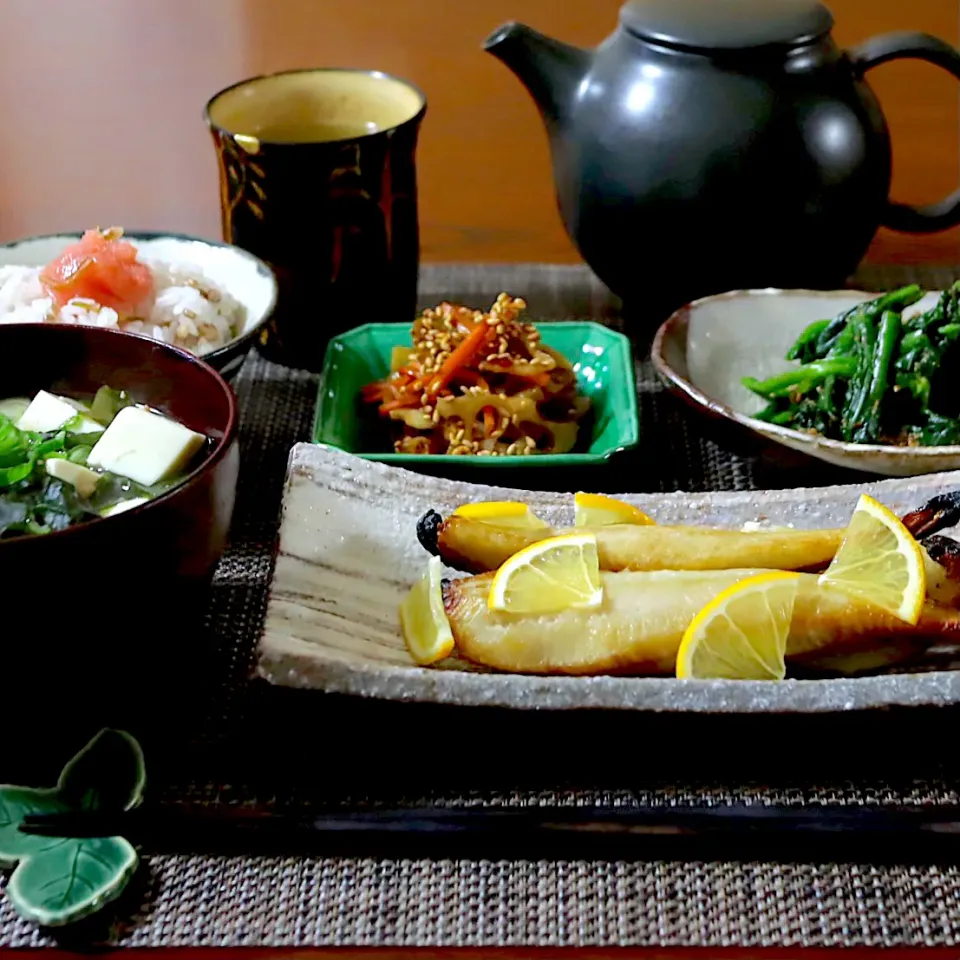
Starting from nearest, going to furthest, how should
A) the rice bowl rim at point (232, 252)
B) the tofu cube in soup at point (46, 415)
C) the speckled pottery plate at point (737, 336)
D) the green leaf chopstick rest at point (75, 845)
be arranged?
the green leaf chopstick rest at point (75, 845) → the tofu cube in soup at point (46, 415) → the rice bowl rim at point (232, 252) → the speckled pottery plate at point (737, 336)

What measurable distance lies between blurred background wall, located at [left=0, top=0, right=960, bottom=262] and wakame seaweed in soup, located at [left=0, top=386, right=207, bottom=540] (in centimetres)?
113

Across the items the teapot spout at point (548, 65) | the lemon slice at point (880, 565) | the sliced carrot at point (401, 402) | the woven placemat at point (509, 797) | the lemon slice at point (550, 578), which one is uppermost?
Result: the teapot spout at point (548, 65)

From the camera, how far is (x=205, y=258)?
166cm

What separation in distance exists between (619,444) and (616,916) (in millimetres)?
621

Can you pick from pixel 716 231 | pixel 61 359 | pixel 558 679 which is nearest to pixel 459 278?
pixel 716 231

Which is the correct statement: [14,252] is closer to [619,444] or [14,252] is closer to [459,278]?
[459,278]

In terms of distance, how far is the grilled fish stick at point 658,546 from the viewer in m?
1.15

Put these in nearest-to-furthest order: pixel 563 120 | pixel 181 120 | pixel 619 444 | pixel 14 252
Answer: pixel 619 444 → pixel 14 252 → pixel 563 120 → pixel 181 120

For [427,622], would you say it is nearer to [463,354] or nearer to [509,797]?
[509,797]

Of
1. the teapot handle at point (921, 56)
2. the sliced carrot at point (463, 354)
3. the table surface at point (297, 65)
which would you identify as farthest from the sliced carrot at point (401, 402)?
the teapot handle at point (921, 56)

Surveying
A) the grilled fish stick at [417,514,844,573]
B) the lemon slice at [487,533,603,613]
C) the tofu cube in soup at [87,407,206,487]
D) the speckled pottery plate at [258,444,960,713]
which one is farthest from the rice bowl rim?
the lemon slice at [487,533,603,613]

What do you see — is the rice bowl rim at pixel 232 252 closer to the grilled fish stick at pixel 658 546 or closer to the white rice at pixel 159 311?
the white rice at pixel 159 311

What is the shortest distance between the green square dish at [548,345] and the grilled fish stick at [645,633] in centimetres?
30

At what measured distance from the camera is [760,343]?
65.9 inches
